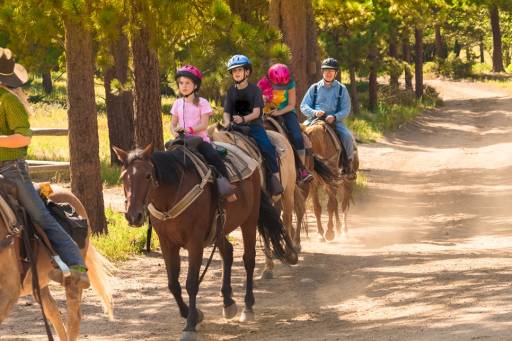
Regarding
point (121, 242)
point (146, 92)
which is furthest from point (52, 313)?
point (146, 92)

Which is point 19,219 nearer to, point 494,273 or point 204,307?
point 204,307

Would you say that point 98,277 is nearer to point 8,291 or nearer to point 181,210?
point 181,210

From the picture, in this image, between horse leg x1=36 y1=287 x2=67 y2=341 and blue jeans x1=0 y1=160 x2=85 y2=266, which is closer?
blue jeans x1=0 y1=160 x2=85 y2=266

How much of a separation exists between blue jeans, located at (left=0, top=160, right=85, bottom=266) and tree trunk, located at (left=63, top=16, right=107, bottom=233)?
266 inches

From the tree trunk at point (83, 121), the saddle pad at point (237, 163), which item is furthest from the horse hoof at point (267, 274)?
the tree trunk at point (83, 121)

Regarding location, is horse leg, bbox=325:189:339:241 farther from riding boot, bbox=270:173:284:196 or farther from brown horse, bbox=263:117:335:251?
riding boot, bbox=270:173:284:196

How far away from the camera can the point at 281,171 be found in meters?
13.0

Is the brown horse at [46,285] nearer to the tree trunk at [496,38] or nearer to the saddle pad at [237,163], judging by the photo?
the saddle pad at [237,163]

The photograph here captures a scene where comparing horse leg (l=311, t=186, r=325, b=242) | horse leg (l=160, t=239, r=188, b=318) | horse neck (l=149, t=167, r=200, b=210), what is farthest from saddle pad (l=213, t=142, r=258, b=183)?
horse leg (l=311, t=186, r=325, b=242)

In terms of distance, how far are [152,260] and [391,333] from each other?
6.22 meters

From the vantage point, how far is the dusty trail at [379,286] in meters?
9.28

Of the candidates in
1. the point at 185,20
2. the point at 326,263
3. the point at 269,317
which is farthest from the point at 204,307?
the point at 185,20

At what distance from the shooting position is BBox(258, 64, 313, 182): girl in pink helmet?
45.1 feet

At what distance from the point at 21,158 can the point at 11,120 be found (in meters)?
0.34
